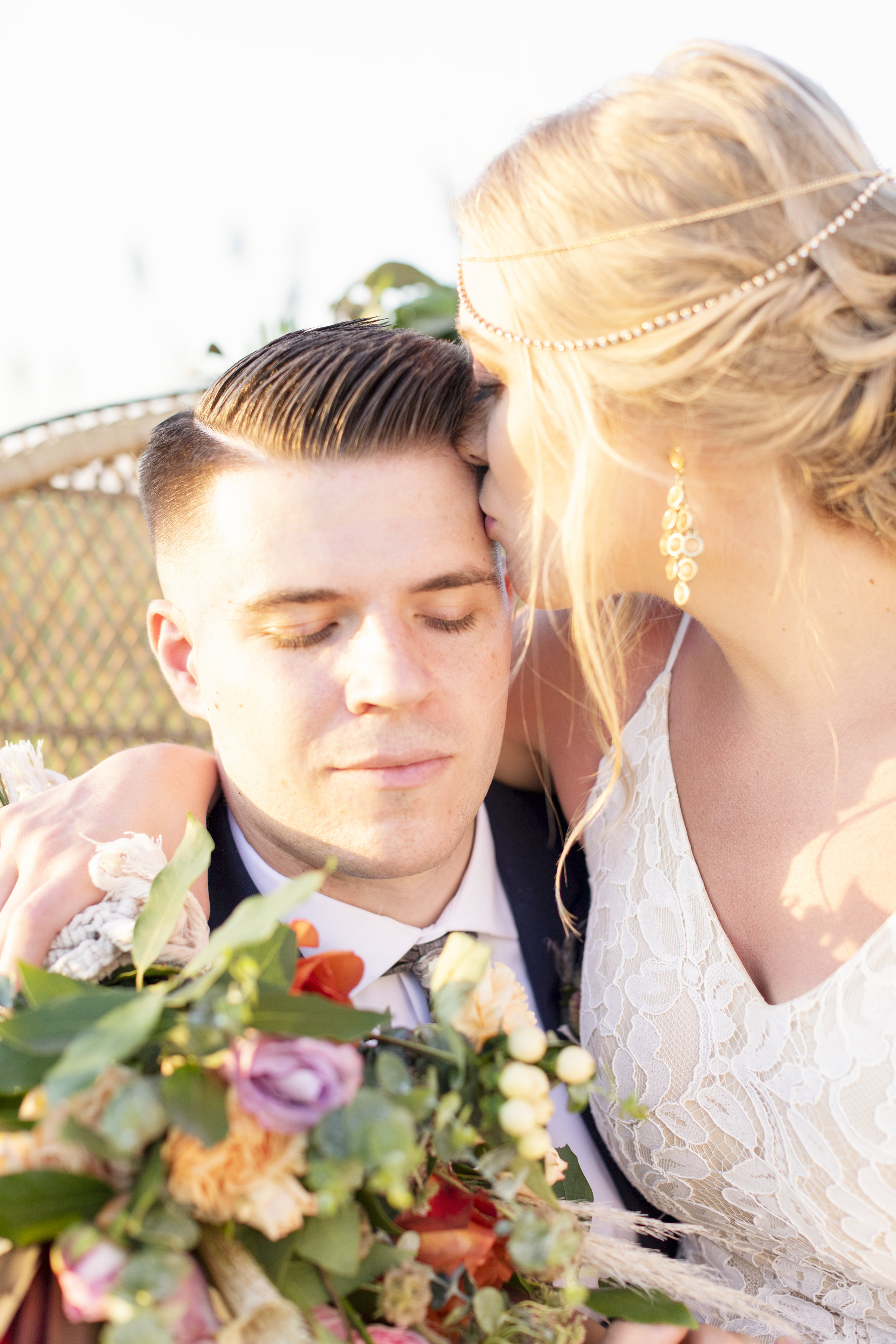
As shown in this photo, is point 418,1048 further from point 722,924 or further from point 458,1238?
point 722,924

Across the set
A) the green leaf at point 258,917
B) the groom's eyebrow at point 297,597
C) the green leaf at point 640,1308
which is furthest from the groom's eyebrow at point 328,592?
the green leaf at point 640,1308

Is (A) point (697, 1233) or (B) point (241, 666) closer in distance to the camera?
(B) point (241, 666)

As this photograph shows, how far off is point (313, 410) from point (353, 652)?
0.45m

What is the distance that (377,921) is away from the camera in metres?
1.92

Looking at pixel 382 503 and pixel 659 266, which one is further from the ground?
pixel 659 266

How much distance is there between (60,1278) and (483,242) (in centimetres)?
148

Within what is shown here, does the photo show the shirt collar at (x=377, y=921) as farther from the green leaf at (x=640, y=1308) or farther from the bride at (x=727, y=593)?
the green leaf at (x=640, y=1308)

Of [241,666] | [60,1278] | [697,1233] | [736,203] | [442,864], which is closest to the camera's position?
[60,1278]

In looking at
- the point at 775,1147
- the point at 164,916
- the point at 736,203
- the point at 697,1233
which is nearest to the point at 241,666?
the point at 164,916

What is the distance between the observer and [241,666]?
5.84 feet

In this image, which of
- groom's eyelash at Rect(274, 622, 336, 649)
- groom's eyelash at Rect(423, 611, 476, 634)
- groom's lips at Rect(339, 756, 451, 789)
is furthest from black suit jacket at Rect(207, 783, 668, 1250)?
groom's eyelash at Rect(423, 611, 476, 634)

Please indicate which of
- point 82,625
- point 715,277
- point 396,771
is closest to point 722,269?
point 715,277

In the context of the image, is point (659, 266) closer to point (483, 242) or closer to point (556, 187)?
point (556, 187)

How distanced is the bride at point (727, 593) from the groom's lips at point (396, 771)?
1.12ft
